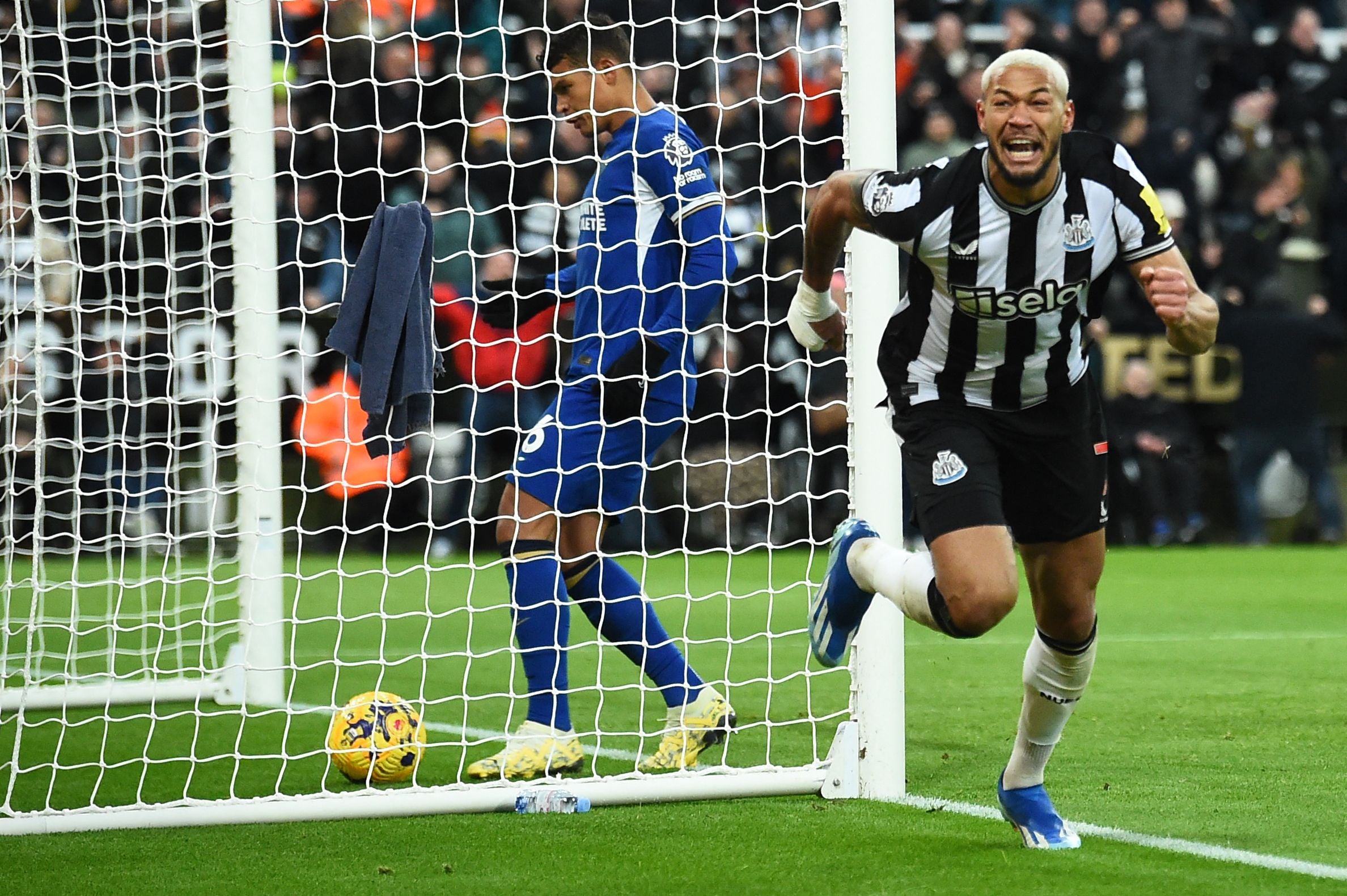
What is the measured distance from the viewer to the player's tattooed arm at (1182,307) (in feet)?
11.7

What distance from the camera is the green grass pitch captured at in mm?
3914

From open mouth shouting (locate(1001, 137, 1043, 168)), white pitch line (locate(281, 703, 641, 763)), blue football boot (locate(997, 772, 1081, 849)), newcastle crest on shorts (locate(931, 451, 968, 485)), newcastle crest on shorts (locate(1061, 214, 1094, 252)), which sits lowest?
white pitch line (locate(281, 703, 641, 763))

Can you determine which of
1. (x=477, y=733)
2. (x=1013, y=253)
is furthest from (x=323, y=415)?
(x=1013, y=253)

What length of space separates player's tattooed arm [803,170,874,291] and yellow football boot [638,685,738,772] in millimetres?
1539

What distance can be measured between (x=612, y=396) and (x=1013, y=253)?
5.55 feet

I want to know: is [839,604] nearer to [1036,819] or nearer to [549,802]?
[1036,819]

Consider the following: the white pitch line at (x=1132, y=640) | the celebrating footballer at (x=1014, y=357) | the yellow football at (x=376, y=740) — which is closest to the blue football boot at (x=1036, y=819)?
the celebrating footballer at (x=1014, y=357)

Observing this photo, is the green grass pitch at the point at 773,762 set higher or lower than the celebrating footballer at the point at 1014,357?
lower

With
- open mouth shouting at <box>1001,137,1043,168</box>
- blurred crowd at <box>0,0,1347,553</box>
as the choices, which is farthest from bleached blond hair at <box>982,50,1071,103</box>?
blurred crowd at <box>0,0,1347,553</box>

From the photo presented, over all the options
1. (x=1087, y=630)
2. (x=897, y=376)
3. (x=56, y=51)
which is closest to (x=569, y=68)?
(x=897, y=376)

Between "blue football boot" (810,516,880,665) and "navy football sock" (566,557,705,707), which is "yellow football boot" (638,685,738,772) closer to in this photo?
"navy football sock" (566,557,705,707)

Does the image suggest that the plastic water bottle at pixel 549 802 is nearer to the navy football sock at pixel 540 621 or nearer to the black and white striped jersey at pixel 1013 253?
the navy football sock at pixel 540 621

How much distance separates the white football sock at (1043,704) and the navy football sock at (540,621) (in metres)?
1.56

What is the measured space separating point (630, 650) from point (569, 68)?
1.73 meters
